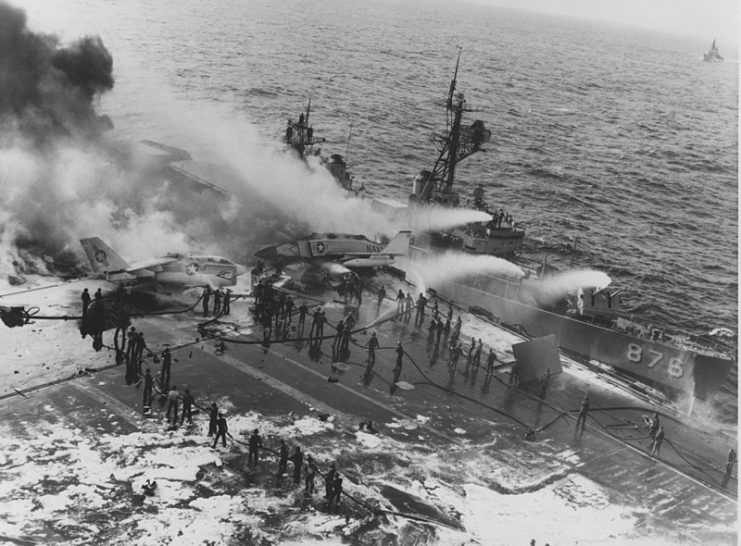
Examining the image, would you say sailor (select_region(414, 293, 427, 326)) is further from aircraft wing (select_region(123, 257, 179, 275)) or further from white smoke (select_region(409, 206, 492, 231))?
aircraft wing (select_region(123, 257, 179, 275))

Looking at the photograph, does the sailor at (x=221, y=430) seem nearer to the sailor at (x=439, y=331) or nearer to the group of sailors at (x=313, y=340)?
the group of sailors at (x=313, y=340)

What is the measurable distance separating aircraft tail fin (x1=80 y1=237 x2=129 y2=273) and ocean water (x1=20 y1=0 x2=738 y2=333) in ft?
85.6

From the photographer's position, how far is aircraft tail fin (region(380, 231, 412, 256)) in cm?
4609

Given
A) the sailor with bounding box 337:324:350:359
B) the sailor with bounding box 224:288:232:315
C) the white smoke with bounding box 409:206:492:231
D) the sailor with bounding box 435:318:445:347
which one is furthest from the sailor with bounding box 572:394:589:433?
the white smoke with bounding box 409:206:492:231

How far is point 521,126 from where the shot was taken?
11406 cm

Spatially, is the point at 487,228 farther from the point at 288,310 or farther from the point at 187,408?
the point at 187,408

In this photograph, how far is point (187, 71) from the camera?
11100 cm

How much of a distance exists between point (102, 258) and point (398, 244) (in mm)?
19477

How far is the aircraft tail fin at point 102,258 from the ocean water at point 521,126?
26103mm

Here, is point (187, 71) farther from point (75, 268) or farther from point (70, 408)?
point (70, 408)

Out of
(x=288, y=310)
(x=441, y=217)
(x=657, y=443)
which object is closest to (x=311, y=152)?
(x=441, y=217)

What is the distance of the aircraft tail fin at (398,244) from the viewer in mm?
46094

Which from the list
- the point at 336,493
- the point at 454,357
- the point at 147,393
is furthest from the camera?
the point at 454,357

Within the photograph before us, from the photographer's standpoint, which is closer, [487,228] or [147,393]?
[147,393]
